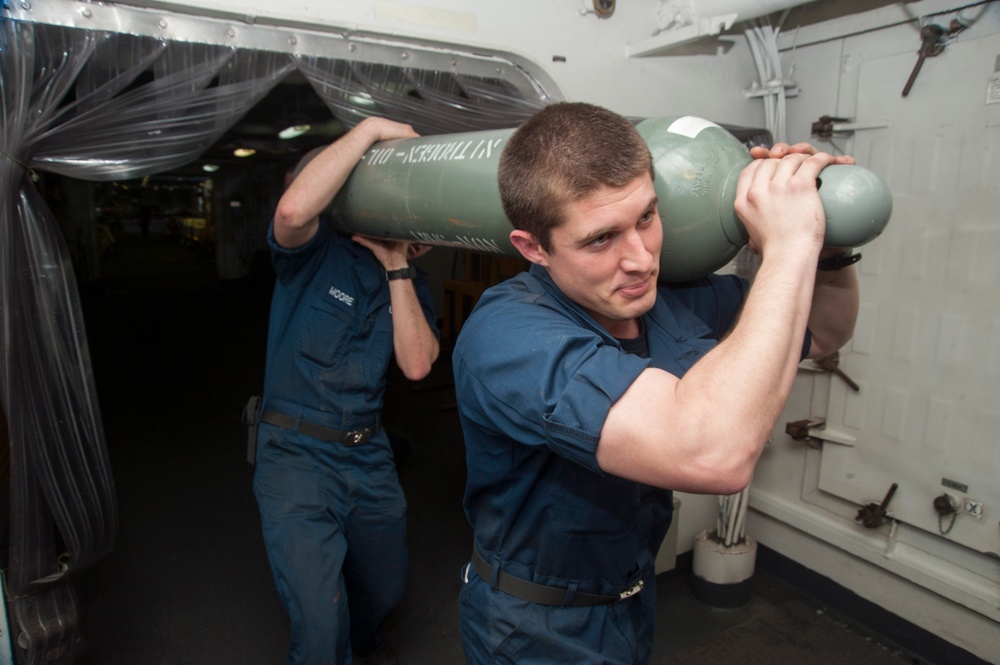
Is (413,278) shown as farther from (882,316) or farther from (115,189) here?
(115,189)

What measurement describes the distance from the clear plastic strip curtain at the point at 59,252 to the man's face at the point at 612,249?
1.37m

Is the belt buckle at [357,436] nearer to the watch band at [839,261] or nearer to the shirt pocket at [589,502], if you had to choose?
the shirt pocket at [589,502]

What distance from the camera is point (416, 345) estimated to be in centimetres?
231

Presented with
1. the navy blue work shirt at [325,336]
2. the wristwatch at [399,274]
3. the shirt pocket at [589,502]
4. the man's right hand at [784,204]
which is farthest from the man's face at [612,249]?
the navy blue work shirt at [325,336]

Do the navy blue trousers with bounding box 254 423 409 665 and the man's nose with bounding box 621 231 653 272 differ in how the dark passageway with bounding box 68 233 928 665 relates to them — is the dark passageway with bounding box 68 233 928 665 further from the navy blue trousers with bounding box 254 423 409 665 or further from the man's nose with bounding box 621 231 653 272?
the man's nose with bounding box 621 231 653 272

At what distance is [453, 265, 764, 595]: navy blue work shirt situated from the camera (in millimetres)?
976

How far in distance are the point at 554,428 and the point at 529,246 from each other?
366 millimetres

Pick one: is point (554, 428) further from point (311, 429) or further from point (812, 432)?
point (812, 432)

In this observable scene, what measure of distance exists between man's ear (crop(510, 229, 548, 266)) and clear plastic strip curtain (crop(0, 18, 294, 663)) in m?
1.29

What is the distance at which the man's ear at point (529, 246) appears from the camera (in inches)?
46.1

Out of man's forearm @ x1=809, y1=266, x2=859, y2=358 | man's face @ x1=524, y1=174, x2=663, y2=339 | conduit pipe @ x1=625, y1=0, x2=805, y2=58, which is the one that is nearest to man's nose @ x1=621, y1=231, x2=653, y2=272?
man's face @ x1=524, y1=174, x2=663, y2=339

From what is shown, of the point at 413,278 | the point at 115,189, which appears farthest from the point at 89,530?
the point at 115,189

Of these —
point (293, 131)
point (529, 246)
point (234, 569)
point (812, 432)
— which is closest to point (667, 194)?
point (529, 246)

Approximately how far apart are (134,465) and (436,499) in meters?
2.03
